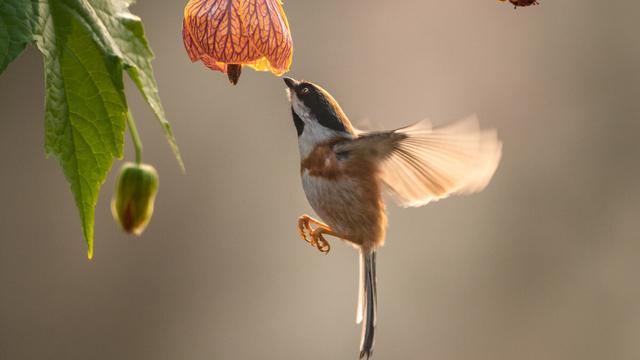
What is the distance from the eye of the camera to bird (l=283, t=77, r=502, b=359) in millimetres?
1025

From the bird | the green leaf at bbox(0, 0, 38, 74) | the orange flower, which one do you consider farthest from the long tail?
the green leaf at bbox(0, 0, 38, 74)

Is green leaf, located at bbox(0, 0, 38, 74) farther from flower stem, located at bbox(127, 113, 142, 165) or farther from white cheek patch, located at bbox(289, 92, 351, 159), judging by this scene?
white cheek patch, located at bbox(289, 92, 351, 159)

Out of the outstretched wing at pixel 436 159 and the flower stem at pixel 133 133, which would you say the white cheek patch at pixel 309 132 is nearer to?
the outstretched wing at pixel 436 159

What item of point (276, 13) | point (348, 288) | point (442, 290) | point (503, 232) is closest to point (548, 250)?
point (503, 232)

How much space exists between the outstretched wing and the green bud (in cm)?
37

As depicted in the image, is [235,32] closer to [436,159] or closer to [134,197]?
[134,197]

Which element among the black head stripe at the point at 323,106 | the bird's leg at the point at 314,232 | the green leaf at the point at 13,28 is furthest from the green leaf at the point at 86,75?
the black head stripe at the point at 323,106

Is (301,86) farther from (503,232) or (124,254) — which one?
(503,232)

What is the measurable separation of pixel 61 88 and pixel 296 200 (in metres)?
2.18

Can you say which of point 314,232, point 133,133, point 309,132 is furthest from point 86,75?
point 309,132

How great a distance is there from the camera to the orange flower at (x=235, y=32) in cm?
82

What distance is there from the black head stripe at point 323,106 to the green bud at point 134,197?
345mm

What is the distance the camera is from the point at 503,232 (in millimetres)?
3057

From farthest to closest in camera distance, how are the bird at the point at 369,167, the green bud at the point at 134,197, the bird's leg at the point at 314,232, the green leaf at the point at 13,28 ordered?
1. the bird at the point at 369,167
2. the bird's leg at the point at 314,232
3. the green bud at the point at 134,197
4. the green leaf at the point at 13,28
